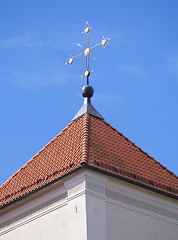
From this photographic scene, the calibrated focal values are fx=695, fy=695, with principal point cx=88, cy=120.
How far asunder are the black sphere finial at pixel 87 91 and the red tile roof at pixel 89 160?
3.58 ft

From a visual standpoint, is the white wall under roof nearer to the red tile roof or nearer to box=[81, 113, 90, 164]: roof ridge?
the red tile roof

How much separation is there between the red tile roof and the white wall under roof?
0.85ft

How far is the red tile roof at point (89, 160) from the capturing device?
1686cm

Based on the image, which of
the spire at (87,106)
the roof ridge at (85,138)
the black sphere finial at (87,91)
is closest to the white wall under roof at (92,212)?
the roof ridge at (85,138)

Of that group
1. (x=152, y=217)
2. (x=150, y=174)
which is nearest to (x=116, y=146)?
(x=150, y=174)

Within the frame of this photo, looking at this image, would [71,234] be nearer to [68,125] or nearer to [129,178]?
[129,178]

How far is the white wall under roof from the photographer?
52.0ft

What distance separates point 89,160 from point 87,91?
4.18 m

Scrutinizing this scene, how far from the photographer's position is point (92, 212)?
1584cm

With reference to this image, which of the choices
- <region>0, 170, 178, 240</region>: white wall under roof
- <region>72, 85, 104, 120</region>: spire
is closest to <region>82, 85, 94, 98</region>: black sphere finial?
<region>72, 85, 104, 120</region>: spire

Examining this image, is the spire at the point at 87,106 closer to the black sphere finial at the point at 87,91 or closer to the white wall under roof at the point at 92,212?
the black sphere finial at the point at 87,91

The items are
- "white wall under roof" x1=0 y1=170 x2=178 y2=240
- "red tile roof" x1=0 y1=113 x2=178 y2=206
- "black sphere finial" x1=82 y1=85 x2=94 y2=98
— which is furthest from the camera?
"black sphere finial" x1=82 y1=85 x2=94 y2=98

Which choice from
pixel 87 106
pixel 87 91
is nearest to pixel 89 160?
pixel 87 106

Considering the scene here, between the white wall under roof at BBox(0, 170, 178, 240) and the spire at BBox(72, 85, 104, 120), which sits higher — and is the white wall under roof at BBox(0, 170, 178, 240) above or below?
below
